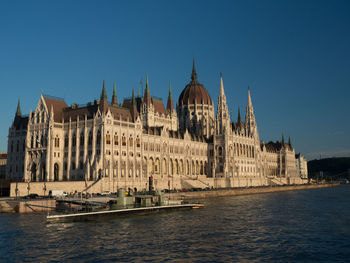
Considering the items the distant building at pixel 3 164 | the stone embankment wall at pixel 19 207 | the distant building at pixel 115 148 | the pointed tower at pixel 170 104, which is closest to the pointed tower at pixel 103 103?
the distant building at pixel 115 148

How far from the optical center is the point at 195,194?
105938 millimetres

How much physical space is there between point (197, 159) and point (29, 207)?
86224 millimetres

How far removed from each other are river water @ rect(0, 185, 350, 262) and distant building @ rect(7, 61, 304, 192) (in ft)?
141

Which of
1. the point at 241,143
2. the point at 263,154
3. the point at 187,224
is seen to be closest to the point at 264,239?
the point at 187,224

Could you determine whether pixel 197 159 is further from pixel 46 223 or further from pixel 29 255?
pixel 29 255

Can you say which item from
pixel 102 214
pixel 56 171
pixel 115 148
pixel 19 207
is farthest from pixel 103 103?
pixel 102 214

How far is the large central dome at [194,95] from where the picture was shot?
591 feet

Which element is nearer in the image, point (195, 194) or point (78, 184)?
point (78, 184)

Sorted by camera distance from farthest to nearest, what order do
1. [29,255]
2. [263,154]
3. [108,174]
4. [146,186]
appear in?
[263,154] < [146,186] < [108,174] < [29,255]

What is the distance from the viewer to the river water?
35378 millimetres

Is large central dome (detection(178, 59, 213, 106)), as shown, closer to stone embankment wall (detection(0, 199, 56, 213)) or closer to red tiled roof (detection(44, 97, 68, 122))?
red tiled roof (detection(44, 97, 68, 122))

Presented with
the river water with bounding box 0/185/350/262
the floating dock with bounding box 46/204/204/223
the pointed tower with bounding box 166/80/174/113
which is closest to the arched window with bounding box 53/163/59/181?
the river water with bounding box 0/185/350/262

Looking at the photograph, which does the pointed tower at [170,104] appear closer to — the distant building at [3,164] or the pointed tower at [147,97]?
the pointed tower at [147,97]

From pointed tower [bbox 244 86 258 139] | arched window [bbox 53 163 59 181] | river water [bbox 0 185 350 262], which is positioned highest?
pointed tower [bbox 244 86 258 139]
